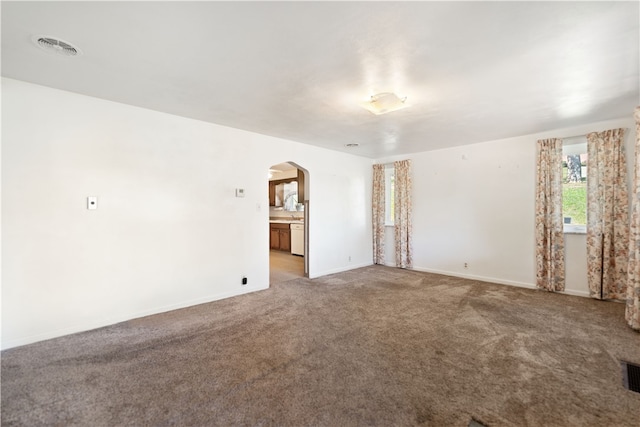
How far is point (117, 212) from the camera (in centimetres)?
305

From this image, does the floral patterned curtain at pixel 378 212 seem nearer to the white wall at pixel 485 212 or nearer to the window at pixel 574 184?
the white wall at pixel 485 212

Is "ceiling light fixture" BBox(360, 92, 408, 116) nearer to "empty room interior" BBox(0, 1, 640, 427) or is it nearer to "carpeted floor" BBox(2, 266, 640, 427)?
"empty room interior" BBox(0, 1, 640, 427)

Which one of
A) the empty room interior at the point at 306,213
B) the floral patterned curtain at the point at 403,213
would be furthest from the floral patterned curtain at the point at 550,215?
the floral patterned curtain at the point at 403,213

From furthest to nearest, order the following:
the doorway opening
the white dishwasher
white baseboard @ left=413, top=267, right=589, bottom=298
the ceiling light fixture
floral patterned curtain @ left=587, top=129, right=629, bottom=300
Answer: the white dishwasher → the doorway opening → white baseboard @ left=413, top=267, right=589, bottom=298 → floral patterned curtain @ left=587, top=129, right=629, bottom=300 → the ceiling light fixture

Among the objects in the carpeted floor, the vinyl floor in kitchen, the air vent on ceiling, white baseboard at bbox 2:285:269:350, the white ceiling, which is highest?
the air vent on ceiling

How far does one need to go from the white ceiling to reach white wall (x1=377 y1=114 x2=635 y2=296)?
119 cm

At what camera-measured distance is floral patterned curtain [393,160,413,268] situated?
Result: 575cm

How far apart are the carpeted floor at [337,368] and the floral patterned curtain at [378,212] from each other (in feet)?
8.92

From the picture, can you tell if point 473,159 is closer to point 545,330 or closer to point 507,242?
point 507,242

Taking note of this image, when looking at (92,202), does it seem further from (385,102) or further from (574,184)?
(574,184)

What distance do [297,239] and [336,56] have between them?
585 cm

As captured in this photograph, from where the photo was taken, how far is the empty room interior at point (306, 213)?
5.77 ft

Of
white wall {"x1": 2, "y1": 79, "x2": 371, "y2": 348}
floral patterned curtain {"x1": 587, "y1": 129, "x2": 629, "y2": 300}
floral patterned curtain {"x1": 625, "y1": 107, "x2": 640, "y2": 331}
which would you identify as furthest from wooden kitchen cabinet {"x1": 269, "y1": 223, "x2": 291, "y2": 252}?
floral patterned curtain {"x1": 625, "y1": 107, "x2": 640, "y2": 331}

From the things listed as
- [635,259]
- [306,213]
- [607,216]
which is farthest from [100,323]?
[607,216]
